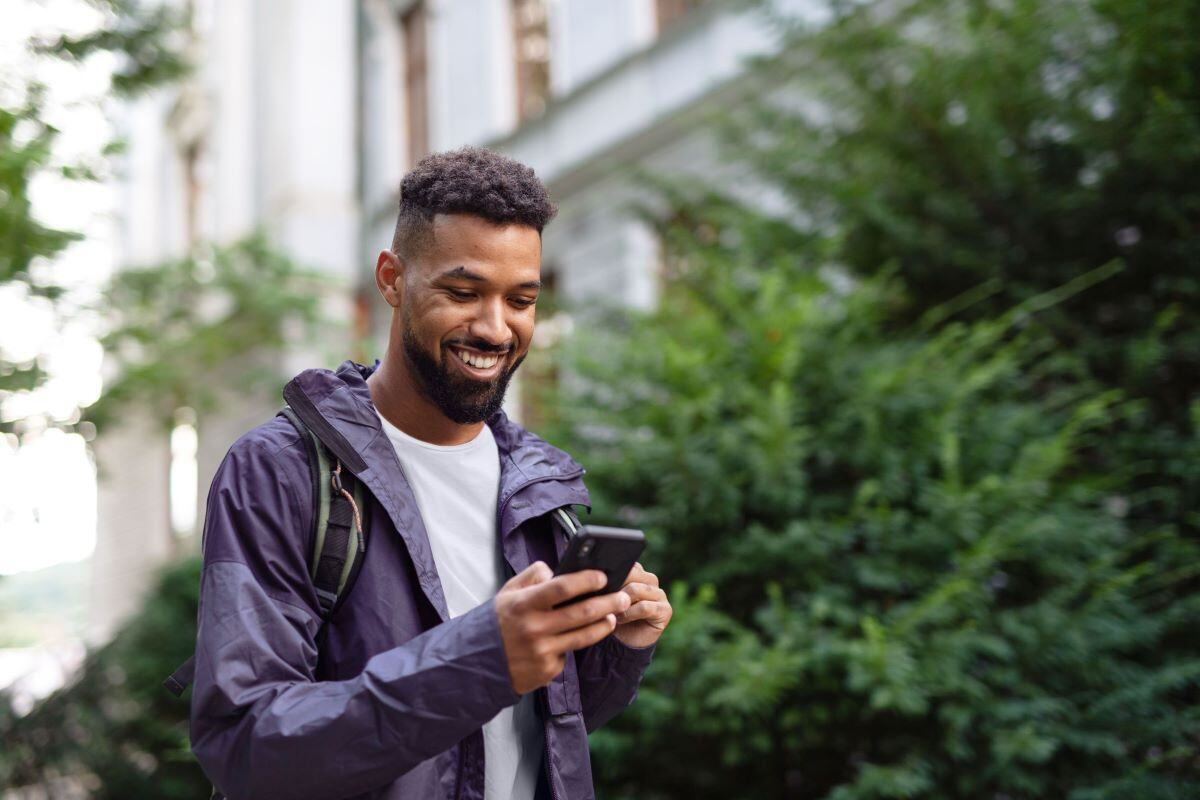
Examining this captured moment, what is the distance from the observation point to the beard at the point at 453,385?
6.49 ft

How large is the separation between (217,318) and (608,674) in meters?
12.2

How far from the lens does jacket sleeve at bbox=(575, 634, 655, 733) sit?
2145 millimetres

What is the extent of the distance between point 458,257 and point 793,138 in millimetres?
5439

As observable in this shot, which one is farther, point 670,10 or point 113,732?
point 670,10

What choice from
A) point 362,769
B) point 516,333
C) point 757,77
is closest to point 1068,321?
point 757,77

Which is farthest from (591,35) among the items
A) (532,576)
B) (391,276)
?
(532,576)

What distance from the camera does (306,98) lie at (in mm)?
16359

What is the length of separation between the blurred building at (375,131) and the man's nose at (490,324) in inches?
225

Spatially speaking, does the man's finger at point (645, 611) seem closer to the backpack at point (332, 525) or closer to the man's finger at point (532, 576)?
the man's finger at point (532, 576)

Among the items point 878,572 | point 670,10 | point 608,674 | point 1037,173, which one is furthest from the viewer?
point 670,10

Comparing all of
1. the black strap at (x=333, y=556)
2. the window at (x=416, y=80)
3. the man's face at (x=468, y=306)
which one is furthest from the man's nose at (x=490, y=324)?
the window at (x=416, y=80)

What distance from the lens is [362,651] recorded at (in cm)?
→ 185

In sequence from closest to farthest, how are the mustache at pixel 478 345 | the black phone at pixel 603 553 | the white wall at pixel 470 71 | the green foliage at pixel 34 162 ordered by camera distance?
the black phone at pixel 603 553 → the mustache at pixel 478 345 → the green foliage at pixel 34 162 → the white wall at pixel 470 71

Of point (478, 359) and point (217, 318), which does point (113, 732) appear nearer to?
point (217, 318)
